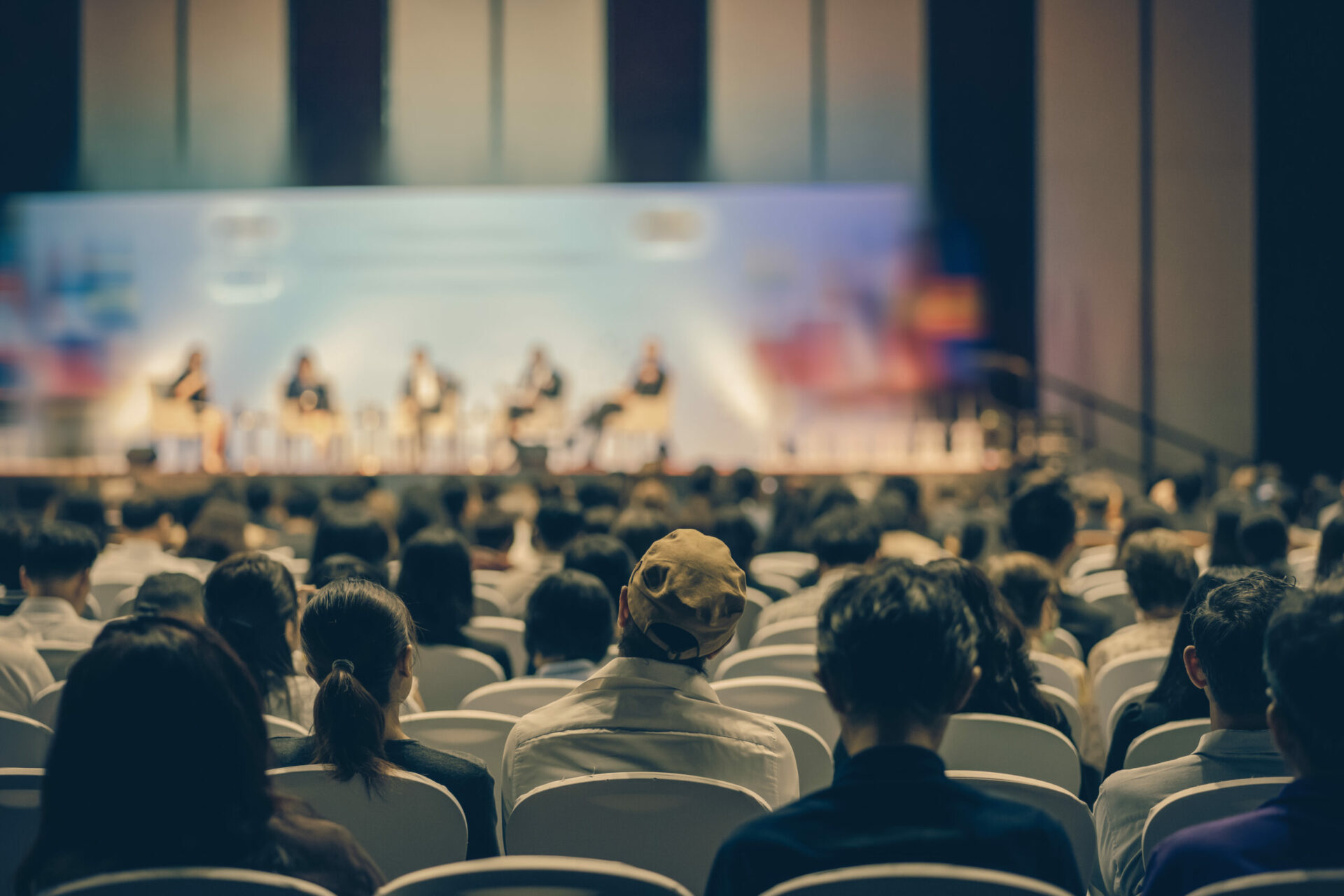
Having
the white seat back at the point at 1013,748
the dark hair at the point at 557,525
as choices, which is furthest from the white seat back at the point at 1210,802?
the dark hair at the point at 557,525

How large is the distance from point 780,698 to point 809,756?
0.29 metres

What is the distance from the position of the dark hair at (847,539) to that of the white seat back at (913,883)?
2335mm

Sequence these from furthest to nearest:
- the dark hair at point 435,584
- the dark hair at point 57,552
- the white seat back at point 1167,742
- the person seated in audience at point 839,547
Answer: the person seated in audience at point 839,547
the dark hair at point 57,552
the dark hair at point 435,584
the white seat back at point 1167,742

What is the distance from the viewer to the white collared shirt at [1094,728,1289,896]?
1.65 metres

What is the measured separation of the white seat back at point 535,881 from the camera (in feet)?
3.68

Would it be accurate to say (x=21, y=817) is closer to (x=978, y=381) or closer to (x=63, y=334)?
(x=978, y=381)

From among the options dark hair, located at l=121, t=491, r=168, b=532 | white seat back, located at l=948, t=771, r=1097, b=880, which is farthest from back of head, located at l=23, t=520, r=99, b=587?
white seat back, located at l=948, t=771, r=1097, b=880

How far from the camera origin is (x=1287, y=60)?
9.37m

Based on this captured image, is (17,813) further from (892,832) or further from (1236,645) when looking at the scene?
(1236,645)

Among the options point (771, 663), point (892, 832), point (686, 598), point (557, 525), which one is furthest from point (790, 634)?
point (892, 832)

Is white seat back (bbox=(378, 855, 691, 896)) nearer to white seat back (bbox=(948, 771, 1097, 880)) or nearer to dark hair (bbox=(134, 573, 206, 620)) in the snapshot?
white seat back (bbox=(948, 771, 1097, 880))

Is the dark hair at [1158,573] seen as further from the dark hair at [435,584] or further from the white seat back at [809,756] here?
the dark hair at [435,584]

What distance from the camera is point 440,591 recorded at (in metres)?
2.83

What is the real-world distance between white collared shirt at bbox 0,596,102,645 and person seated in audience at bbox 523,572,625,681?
1128mm
